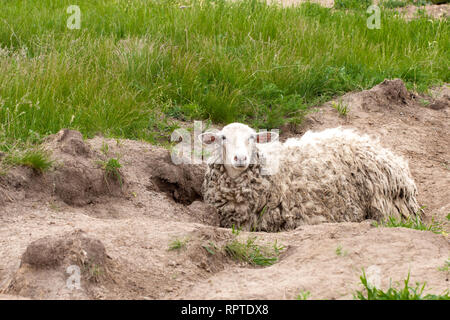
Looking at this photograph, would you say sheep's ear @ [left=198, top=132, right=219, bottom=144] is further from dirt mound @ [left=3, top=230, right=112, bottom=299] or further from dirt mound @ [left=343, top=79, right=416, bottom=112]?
dirt mound @ [left=343, top=79, right=416, bottom=112]

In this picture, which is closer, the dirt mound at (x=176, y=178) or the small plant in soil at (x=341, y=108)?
the dirt mound at (x=176, y=178)

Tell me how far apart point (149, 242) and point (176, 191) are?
1975 millimetres

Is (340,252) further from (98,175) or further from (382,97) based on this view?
(382,97)

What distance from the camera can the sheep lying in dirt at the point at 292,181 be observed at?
5.21m

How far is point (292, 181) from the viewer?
17.5ft

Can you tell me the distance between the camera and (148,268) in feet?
11.2

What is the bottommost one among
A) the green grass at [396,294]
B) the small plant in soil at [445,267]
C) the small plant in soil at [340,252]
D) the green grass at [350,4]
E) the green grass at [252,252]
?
the green grass at [252,252]

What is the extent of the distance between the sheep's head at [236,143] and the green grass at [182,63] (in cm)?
139

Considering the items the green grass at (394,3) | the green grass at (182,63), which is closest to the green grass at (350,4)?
the green grass at (394,3)

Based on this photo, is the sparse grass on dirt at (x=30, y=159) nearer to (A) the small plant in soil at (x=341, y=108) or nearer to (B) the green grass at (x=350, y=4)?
(A) the small plant in soil at (x=341, y=108)

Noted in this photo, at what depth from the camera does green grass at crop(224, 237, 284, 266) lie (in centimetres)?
372

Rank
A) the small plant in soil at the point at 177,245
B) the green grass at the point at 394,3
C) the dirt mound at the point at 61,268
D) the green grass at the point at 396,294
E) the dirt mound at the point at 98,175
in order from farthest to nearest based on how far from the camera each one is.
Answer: the green grass at the point at 394,3
the dirt mound at the point at 98,175
the small plant in soil at the point at 177,245
the dirt mound at the point at 61,268
the green grass at the point at 396,294

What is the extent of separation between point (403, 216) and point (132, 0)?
6004 mm
